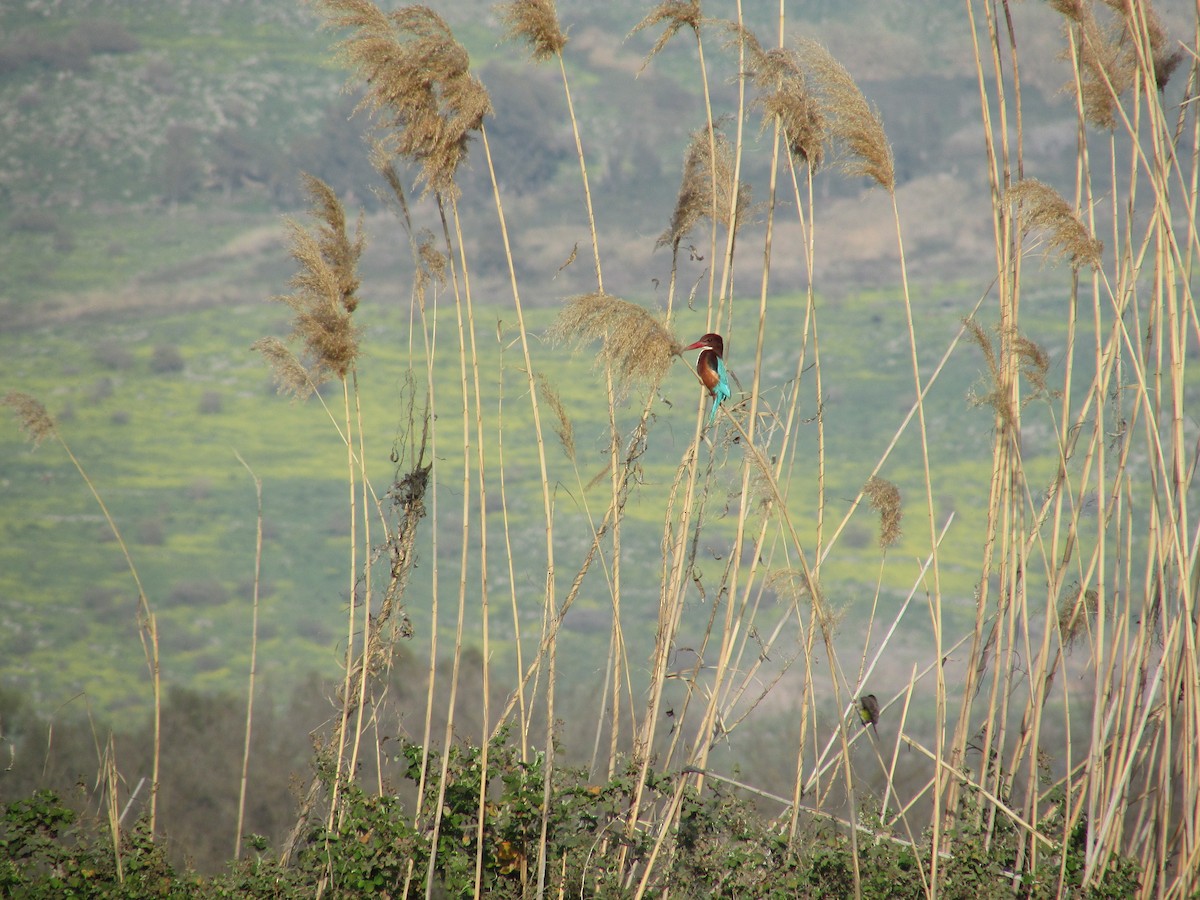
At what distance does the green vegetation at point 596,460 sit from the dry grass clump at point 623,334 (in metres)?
0.01

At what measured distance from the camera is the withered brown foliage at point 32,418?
10.3ft

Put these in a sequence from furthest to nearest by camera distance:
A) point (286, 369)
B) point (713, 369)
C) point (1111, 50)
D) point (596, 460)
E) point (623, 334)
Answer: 1. point (596, 460)
2. point (286, 369)
3. point (1111, 50)
4. point (713, 369)
5. point (623, 334)

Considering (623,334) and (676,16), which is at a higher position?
(676,16)

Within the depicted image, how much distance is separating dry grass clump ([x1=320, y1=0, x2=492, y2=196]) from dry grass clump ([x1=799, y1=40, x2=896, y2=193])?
78 centimetres

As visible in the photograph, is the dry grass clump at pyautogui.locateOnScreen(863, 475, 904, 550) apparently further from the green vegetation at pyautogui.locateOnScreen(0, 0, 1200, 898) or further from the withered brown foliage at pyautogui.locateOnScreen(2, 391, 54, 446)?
the withered brown foliage at pyautogui.locateOnScreen(2, 391, 54, 446)

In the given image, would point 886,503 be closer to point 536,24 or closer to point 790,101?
point 790,101

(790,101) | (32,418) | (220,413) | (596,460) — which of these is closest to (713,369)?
(790,101)

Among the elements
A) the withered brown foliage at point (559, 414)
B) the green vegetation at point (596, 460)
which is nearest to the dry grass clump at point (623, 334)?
the green vegetation at point (596, 460)

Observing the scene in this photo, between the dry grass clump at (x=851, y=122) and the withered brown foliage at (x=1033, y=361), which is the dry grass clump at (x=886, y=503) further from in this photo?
the dry grass clump at (x=851, y=122)

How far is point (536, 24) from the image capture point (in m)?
→ 2.52

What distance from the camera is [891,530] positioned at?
2.69m

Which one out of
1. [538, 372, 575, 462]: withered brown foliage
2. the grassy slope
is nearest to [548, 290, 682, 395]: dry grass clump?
[538, 372, 575, 462]: withered brown foliage

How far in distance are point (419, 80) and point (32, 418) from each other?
5.56ft

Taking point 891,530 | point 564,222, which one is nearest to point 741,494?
point 891,530
